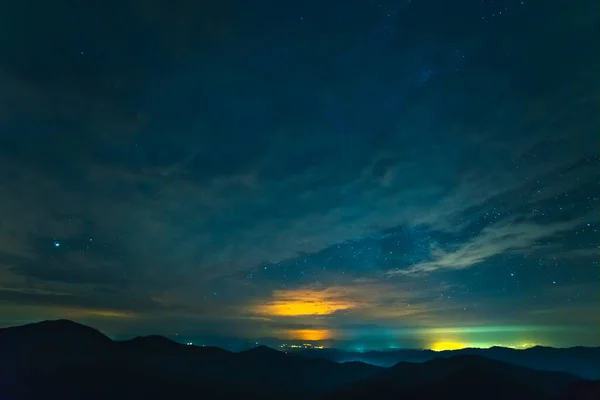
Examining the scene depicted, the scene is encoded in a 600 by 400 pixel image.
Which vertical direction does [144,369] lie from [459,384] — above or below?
below

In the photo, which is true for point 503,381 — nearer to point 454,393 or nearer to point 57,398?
point 454,393

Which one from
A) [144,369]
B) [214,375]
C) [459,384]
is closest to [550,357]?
[459,384]

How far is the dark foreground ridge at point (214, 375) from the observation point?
48.9 metres

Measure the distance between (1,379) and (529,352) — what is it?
122m

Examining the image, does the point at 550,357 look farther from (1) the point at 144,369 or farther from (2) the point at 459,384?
(1) the point at 144,369

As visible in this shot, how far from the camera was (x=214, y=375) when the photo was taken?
69.9 meters

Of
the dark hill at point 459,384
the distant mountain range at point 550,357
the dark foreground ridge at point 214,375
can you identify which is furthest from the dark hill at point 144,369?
the distant mountain range at point 550,357

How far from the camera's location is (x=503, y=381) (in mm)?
49312

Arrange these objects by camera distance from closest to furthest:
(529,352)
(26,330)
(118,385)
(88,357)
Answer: (118,385) → (88,357) → (26,330) → (529,352)

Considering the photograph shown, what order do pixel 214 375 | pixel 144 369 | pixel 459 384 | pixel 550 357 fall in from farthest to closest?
pixel 550 357 < pixel 214 375 < pixel 144 369 < pixel 459 384

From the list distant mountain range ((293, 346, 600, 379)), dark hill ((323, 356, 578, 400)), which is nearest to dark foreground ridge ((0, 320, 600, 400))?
dark hill ((323, 356, 578, 400))

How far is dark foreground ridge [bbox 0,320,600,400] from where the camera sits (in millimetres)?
48938

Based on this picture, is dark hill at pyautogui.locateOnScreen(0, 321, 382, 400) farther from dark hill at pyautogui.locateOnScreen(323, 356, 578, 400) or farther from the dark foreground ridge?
dark hill at pyautogui.locateOnScreen(323, 356, 578, 400)

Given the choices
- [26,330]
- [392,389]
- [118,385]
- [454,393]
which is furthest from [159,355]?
[454,393]
